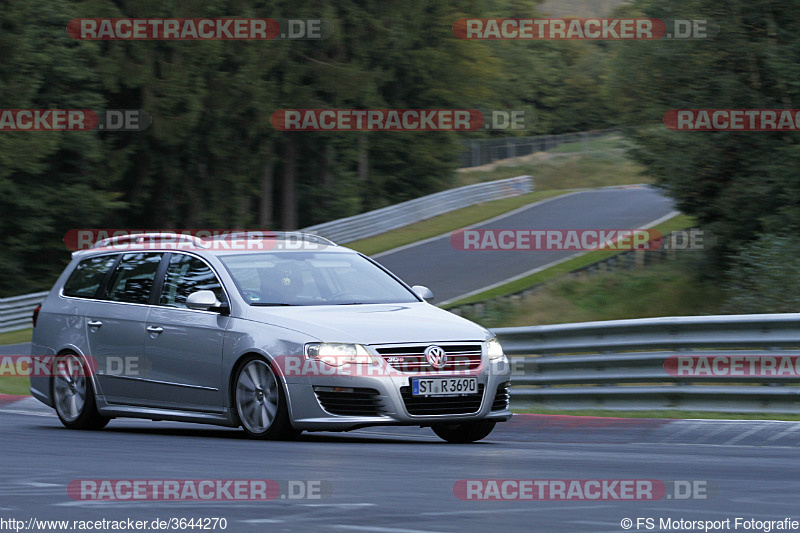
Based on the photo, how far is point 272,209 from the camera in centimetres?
5997

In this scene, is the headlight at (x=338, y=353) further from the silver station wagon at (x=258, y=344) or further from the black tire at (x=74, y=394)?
the black tire at (x=74, y=394)

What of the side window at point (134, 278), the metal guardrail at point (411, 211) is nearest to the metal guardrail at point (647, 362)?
the side window at point (134, 278)

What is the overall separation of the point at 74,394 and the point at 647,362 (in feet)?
16.8

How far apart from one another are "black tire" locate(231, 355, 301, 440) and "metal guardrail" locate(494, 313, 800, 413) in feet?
12.0

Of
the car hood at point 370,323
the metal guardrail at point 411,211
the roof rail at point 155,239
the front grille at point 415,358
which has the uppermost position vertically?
the metal guardrail at point 411,211

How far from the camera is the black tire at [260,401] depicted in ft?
33.9

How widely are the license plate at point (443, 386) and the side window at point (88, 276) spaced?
3674 millimetres

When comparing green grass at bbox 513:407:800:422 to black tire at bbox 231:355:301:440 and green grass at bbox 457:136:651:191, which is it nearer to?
black tire at bbox 231:355:301:440

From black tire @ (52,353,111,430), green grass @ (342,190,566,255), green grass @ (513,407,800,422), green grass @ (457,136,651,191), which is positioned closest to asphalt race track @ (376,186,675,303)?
green grass @ (342,190,566,255)

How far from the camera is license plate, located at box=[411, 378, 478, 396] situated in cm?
1028

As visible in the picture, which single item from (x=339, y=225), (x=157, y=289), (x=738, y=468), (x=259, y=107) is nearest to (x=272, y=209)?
(x=259, y=107)

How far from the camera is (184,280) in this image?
11.7 m

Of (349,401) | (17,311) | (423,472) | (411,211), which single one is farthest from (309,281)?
(411,211)

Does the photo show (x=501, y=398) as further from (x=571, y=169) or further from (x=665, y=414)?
(x=571, y=169)
